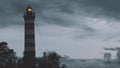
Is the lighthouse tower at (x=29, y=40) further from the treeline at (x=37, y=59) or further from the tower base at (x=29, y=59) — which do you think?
the treeline at (x=37, y=59)

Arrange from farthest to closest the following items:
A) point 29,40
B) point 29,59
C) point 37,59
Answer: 1. point 37,59
2. point 29,59
3. point 29,40

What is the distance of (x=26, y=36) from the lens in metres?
63.0

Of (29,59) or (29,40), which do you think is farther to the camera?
(29,59)

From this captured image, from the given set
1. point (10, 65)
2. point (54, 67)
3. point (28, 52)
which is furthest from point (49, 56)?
point (28, 52)

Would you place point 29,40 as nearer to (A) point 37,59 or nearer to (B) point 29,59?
(B) point 29,59

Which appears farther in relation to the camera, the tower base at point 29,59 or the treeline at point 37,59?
the treeline at point 37,59

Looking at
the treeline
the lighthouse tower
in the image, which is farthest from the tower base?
the treeline

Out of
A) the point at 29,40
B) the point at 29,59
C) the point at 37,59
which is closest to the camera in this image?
the point at 29,40

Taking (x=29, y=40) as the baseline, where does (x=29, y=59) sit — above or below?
below

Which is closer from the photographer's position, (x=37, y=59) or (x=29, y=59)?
(x=29, y=59)

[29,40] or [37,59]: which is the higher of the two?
[29,40]

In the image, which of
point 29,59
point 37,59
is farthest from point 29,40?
point 37,59

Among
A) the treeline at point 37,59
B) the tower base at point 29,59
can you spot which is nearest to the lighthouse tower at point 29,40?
the tower base at point 29,59

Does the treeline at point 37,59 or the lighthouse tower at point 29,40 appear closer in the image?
the lighthouse tower at point 29,40
